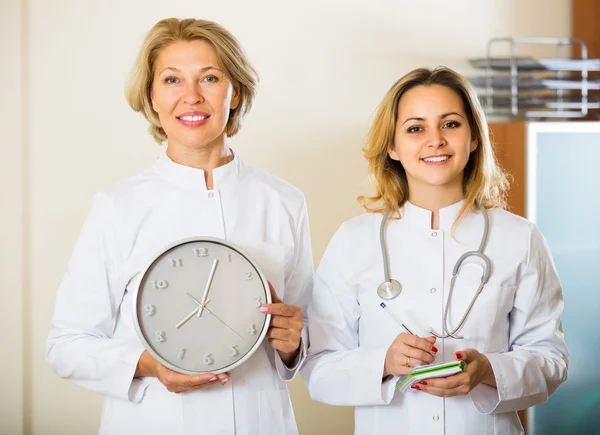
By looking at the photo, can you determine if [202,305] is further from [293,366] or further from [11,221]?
[11,221]

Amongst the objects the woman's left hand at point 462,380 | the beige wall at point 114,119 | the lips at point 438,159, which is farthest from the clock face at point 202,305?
the beige wall at point 114,119

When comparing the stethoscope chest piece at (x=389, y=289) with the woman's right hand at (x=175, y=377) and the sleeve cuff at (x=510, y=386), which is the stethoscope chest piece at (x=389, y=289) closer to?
the sleeve cuff at (x=510, y=386)

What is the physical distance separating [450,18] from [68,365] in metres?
2.28

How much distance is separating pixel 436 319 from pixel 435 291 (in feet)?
0.20

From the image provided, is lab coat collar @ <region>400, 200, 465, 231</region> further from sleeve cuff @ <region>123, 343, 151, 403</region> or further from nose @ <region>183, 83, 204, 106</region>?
sleeve cuff @ <region>123, 343, 151, 403</region>

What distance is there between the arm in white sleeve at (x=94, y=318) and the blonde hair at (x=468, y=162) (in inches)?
23.7

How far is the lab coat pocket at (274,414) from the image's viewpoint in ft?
5.16

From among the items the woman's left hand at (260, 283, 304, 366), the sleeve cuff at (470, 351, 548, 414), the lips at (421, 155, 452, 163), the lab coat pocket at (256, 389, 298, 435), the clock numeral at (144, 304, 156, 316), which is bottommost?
the lab coat pocket at (256, 389, 298, 435)

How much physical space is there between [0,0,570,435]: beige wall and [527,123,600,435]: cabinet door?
67 centimetres

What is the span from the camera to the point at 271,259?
1646 millimetres

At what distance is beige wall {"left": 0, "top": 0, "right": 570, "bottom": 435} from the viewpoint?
2.65 metres

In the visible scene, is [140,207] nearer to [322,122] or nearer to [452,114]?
[452,114]

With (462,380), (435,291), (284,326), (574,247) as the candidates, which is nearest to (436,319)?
(435,291)

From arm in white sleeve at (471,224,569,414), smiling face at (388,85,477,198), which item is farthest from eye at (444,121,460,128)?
arm in white sleeve at (471,224,569,414)
